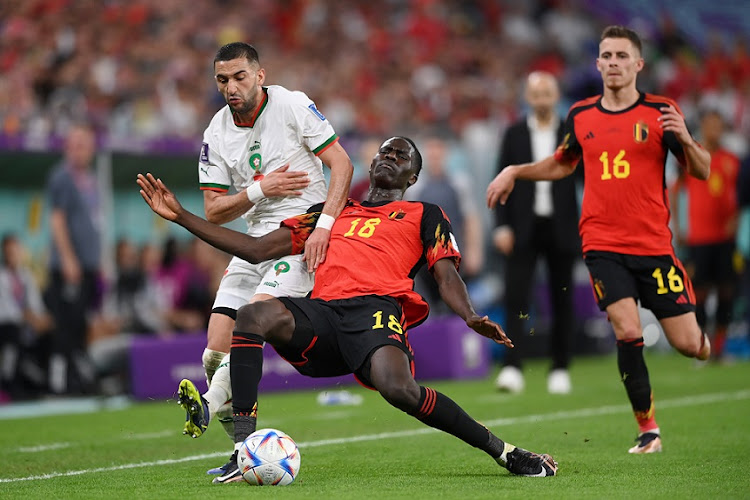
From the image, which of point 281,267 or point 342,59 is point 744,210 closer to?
point 342,59

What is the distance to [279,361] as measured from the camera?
11242 millimetres

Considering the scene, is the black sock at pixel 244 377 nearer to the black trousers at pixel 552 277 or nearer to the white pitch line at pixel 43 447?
the white pitch line at pixel 43 447

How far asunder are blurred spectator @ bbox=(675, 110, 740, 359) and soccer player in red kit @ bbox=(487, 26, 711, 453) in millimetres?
6223

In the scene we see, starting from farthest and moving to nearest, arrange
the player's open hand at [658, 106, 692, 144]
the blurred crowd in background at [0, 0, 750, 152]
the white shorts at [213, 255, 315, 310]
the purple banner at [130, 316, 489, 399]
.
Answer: the blurred crowd in background at [0, 0, 750, 152]
the purple banner at [130, 316, 489, 399]
the player's open hand at [658, 106, 692, 144]
the white shorts at [213, 255, 315, 310]

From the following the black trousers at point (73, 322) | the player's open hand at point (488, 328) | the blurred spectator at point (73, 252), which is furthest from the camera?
the black trousers at point (73, 322)

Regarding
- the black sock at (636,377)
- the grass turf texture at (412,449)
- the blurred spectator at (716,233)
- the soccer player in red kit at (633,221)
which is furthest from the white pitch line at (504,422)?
the blurred spectator at (716,233)

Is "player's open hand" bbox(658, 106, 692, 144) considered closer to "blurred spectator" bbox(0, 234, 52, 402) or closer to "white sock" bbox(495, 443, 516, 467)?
"white sock" bbox(495, 443, 516, 467)

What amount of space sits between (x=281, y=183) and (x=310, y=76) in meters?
12.7

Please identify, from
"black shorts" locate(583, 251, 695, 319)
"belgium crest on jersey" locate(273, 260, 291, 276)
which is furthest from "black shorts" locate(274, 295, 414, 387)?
"black shorts" locate(583, 251, 695, 319)

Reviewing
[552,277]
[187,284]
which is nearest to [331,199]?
[552,277]

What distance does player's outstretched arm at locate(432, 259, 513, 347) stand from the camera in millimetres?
5145

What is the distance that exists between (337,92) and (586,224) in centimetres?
1196

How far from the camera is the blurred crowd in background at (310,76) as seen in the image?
1271 centimetres

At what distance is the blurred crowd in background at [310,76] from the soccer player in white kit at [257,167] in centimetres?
520
